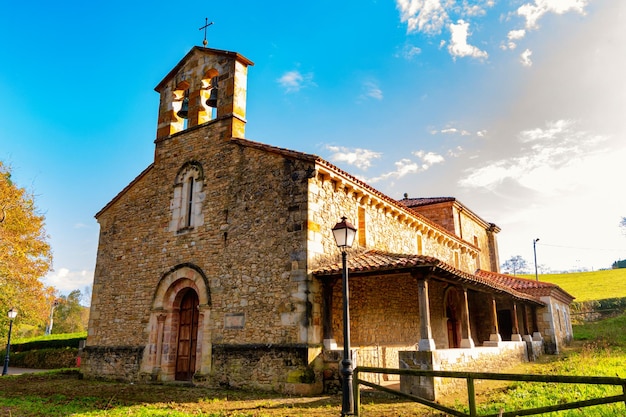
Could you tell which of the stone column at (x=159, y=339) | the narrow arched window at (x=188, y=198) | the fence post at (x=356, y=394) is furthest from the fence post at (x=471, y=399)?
the stone column at (x=159, y=339)

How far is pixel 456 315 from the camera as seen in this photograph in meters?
18.8

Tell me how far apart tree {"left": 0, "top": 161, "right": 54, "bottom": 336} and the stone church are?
43.6ft

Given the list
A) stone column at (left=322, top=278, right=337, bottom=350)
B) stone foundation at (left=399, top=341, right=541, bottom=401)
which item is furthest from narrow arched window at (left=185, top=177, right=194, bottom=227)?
stone foundation at (left=399, top=341, right=541, bottom=401)

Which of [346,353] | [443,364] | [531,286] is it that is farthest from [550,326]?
[346,353]

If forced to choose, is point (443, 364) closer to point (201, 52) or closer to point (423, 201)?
point (201, 52)

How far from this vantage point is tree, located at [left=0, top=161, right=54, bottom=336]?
2619 cm

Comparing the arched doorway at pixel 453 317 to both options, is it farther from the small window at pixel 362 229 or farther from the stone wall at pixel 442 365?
the small window at pixel 362 229

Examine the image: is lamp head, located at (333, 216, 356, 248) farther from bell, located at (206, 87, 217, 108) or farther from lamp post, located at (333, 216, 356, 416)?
bell, located at (206, 87, 217, 108)

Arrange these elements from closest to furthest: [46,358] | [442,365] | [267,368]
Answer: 1. [442,365]
2. [267,368]
3. [46,358]

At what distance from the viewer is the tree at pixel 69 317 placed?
51.3 metres

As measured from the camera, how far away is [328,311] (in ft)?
38.8

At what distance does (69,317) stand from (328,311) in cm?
5261

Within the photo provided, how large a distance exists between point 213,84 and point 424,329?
10.8 m

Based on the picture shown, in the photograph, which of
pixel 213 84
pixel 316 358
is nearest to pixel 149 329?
pixel 316 358
